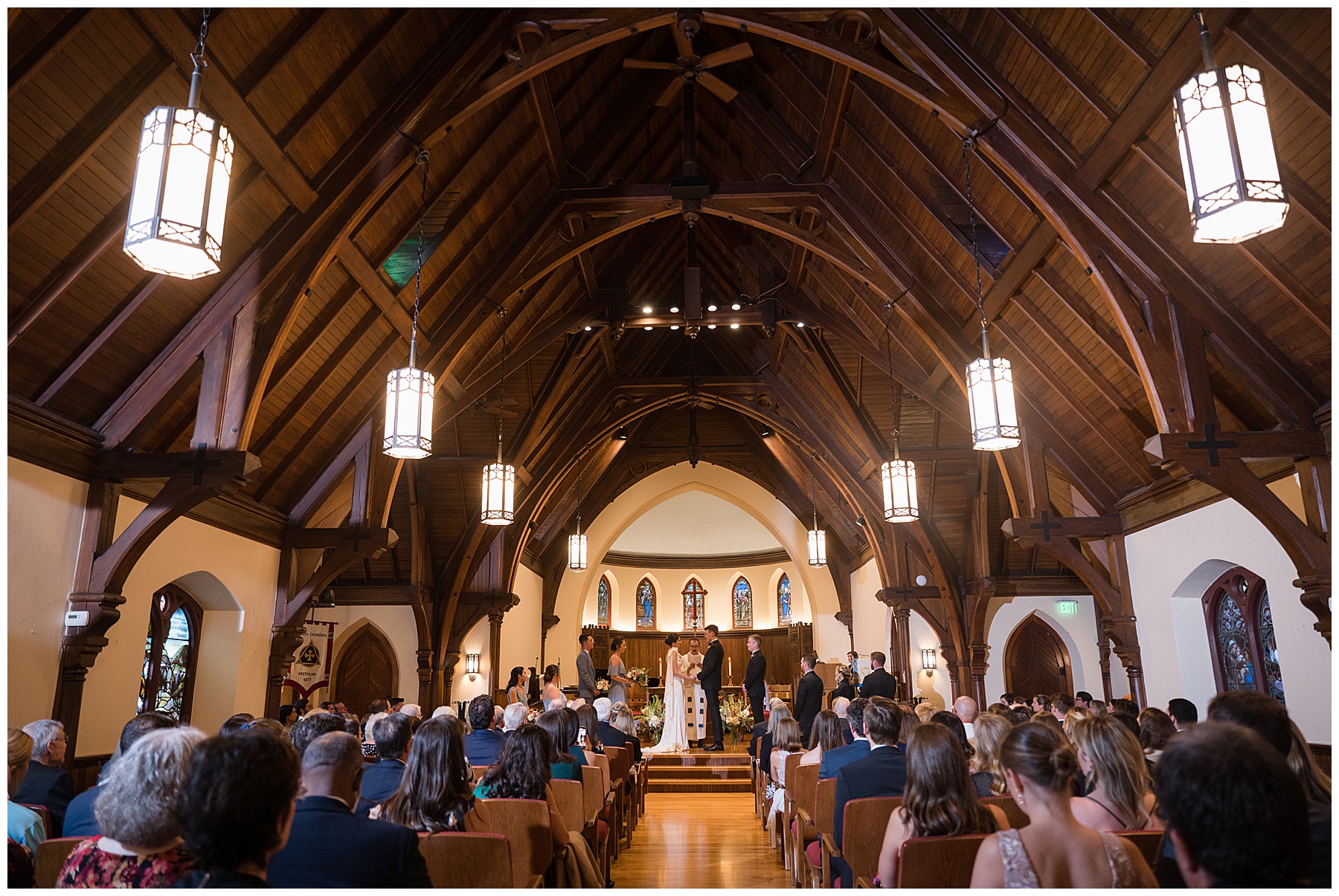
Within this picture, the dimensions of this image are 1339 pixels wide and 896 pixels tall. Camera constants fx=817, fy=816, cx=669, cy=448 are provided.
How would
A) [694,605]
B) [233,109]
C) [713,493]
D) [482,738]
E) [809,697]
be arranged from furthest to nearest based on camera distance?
1. [694,605]
2. [713,493]
3. [809,697]
4. [233,109]
5. [482,738]

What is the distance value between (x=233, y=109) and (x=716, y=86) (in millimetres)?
4128

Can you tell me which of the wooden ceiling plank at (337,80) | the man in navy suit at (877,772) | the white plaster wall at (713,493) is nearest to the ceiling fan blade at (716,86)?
the wooden ceiling plank at (337,80)

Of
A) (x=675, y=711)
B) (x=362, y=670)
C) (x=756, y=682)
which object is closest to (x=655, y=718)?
(x=675, y=711)

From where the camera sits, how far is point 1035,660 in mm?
13078

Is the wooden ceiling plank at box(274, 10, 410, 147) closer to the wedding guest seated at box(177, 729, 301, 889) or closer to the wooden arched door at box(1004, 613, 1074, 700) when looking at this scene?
the wedding guest seated at box(177, 729, 301, 889)

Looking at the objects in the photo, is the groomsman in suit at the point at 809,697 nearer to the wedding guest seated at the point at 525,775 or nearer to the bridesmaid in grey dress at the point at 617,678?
the bridesmaid in grey dress at the point at 617,678

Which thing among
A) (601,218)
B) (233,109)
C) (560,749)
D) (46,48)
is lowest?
(560,749)

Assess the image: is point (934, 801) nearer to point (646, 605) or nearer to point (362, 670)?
point (362, 670)

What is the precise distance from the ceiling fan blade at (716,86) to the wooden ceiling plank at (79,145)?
428 centimetres

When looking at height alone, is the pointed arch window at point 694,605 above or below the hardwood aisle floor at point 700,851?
above

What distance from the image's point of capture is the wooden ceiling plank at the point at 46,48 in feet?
12.8

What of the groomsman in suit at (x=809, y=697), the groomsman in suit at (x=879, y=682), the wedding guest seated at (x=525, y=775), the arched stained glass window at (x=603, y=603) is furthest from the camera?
the arched stained glass window at (x=603, y=603)

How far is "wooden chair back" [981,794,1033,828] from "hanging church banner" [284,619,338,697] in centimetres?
1025

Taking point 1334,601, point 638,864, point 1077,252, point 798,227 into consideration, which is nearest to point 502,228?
point 798,227
